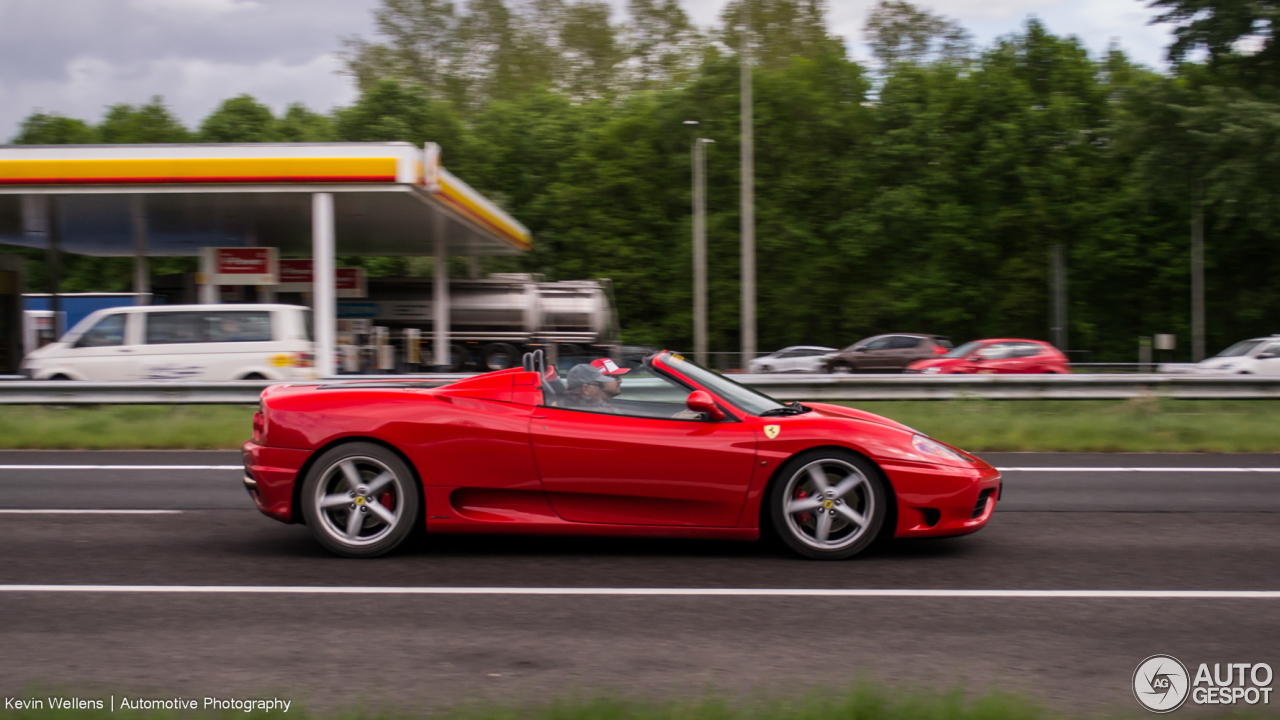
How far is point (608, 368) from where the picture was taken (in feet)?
19.9

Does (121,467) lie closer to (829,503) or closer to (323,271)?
(829,503)

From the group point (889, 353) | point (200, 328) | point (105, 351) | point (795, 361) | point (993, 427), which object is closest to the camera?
point (993, 427)

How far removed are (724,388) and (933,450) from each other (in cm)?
121

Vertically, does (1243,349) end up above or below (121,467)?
above

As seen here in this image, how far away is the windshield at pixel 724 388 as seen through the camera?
6012 millimetres

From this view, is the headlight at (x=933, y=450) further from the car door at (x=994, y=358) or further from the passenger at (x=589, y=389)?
the car door at (x=994, y=358)

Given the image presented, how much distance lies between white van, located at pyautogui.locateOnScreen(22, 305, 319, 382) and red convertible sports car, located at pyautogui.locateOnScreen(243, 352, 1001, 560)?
10424 millimetres

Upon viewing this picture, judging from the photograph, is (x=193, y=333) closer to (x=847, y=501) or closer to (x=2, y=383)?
A: (x=2, y=383)

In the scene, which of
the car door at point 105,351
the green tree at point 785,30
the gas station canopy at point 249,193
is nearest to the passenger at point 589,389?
the gas station canopy at point 249,193

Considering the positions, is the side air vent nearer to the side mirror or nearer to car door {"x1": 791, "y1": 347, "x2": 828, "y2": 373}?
the side mirror

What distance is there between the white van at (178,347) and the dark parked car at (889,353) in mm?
17392

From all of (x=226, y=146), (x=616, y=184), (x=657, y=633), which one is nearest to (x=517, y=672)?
(x=657, y=633)

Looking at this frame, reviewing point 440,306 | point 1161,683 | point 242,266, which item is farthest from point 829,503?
point 440,306

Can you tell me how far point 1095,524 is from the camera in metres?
7.00
